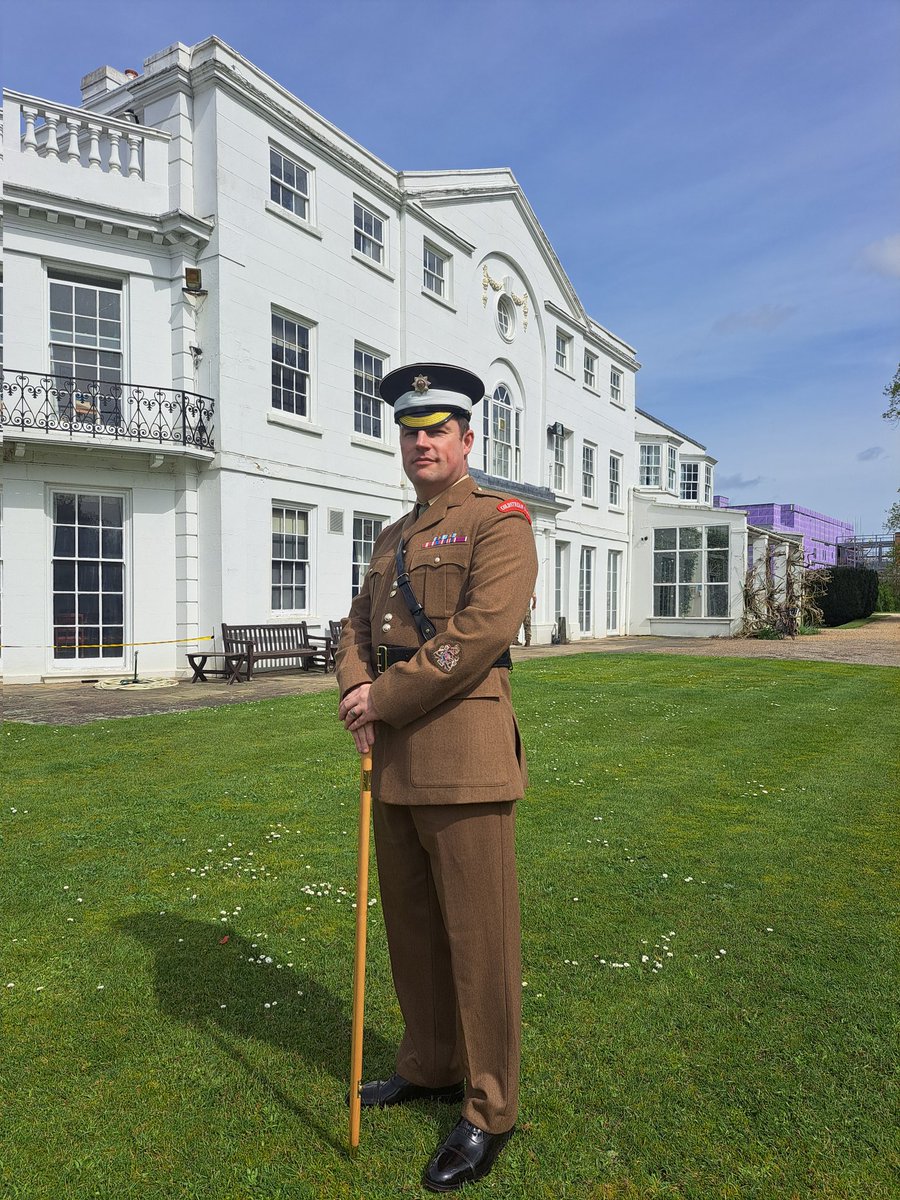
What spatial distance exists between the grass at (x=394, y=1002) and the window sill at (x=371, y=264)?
1346 centimetres

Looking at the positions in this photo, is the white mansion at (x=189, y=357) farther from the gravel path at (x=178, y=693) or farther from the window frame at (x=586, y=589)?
the window frame at (x=586, y=589)

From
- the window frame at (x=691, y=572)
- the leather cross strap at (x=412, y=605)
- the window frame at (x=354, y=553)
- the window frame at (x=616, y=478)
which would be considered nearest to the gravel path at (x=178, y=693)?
the window frame at (x=354, y=553)

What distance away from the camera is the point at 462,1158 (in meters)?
2.28

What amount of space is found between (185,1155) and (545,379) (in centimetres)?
2480

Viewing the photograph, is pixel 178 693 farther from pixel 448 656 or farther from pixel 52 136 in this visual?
pixel 448 656

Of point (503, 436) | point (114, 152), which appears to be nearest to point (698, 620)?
point (503, 436)

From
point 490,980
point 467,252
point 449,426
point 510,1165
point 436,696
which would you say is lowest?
point 510,1165

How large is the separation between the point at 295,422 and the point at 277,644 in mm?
4211

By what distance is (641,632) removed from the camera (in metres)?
29.9

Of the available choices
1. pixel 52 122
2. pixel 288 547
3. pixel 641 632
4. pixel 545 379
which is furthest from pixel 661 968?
pixel 641 632

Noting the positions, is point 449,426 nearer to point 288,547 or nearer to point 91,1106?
point 91,1106

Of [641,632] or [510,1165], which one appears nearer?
[510,1165]

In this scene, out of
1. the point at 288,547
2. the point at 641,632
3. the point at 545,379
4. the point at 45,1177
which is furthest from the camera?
the point at 641,632

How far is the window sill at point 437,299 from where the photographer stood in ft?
63.3
